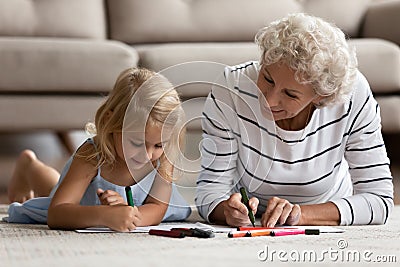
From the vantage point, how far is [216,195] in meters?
1.74

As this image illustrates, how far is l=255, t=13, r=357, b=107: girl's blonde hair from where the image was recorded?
1.58 meters

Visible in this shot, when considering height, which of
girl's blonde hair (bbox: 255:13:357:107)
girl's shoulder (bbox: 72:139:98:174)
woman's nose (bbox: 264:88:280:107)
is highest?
girl's blonde hair (bbox: 255:13:357:107)

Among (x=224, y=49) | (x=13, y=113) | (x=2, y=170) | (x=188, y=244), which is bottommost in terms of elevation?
(x=2, y=170)

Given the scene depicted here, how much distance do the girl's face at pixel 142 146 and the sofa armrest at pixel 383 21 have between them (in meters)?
1.86

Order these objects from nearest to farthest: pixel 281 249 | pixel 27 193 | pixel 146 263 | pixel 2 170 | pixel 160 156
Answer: pixel 146 263 → pixel 281 249 → pixel 160 156 → pixel 27 193 → pixel 2 170

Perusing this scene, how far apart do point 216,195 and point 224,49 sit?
48.5 inches

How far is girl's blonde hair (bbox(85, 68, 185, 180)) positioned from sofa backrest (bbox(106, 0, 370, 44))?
166 cm

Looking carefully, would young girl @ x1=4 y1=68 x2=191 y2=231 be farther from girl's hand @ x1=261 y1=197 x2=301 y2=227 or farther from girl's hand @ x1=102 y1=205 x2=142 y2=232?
girl's hand @ x1=261 y1=197 x2=301 y2=227

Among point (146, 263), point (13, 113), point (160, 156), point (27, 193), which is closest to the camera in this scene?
point (146, 263)

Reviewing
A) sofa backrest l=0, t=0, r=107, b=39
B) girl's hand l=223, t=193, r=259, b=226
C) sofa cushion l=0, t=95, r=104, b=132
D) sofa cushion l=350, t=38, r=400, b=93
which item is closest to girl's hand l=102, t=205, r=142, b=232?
girl's hand l=223, t=193, r=259, b=226

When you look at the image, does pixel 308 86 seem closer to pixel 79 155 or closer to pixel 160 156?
pixel 160 156

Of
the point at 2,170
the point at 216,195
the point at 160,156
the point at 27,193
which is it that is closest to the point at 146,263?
the point at 160,156

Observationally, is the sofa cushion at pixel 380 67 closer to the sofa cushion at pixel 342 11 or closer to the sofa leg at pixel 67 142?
the sofa cushion at pixel 342 11

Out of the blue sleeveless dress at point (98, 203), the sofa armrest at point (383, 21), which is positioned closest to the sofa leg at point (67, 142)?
the sofa armrest at point (383, 21)
